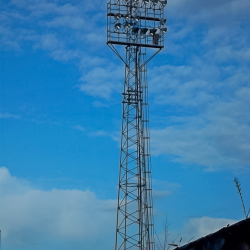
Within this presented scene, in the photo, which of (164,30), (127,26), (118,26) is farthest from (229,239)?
(164,30)

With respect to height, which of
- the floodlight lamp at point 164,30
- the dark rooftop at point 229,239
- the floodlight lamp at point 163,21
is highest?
the floodlight lamp at point 163,21

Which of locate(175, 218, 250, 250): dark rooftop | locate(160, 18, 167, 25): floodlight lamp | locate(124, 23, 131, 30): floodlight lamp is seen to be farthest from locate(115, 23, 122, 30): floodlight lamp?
locate(175, 218, 250, 250): dark rooftop

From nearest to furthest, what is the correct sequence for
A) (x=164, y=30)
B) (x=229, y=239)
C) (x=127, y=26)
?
(x=229, y=239), (x=127, y=26), (x=164, y=30)

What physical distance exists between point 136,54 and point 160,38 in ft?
5.91

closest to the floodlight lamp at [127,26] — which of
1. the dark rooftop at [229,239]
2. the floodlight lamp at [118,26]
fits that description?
the floodlight lamp at [118,26]

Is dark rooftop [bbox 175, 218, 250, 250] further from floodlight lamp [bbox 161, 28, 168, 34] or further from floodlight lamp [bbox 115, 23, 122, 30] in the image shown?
floodlight lamp [bbox 161, 28, 168, 34]

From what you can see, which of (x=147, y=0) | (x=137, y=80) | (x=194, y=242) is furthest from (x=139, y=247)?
(x=194, y=242)

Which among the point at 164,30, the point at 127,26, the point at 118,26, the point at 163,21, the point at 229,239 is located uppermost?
the point at 163,21

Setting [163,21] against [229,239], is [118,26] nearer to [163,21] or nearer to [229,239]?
[163,21]

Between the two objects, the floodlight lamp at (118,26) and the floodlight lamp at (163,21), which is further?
the floodlight lamp at (163,21)

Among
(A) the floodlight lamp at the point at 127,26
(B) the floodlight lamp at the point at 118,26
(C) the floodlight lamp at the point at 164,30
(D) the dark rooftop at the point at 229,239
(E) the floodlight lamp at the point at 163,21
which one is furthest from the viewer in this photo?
(E) the floodlight lamp at the point at 163,21

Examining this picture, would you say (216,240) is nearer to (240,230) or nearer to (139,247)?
(240,230)

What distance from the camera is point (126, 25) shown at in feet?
95.1

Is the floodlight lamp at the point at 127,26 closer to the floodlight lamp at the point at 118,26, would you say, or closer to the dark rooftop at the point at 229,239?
the floodlight lamp at the point at 118,26
